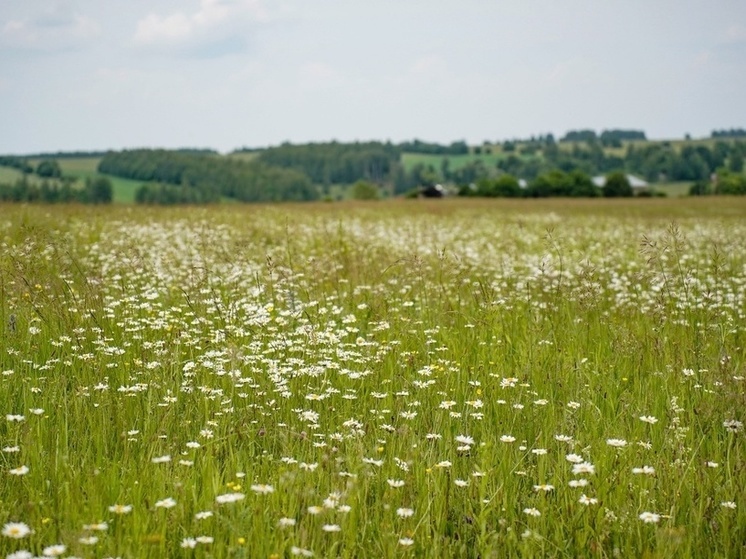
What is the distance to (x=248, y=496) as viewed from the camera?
3436 mm

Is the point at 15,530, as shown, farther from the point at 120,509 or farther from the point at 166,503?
the point at 166,503

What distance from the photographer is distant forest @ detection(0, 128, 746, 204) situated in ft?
335

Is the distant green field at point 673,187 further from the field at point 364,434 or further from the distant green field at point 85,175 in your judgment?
the field at point 364,434

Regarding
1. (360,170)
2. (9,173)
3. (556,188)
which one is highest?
(360,170)

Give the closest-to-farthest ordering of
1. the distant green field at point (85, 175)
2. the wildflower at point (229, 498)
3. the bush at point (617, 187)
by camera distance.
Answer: the wildflower at point (229, 498) → the distant green field at point (85, 175) → the bush at point (617, 187)

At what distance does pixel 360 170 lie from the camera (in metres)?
178

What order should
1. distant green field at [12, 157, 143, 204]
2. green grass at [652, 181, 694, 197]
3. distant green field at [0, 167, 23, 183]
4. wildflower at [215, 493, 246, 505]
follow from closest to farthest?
wildflower at [215, 493, 246, 505]
distant green field at [0, 167, 23, 183]
distant green field at [12, 157, 143, 204]
green grass at [652, 181, 694, 197]

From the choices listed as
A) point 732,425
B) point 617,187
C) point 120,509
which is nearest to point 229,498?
point 120,509

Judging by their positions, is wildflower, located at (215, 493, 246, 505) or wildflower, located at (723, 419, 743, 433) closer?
wildflower, located at (215, 493, 246, 505)

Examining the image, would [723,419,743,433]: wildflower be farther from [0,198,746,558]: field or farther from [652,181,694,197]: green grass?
[652,181,694,197]: green grass

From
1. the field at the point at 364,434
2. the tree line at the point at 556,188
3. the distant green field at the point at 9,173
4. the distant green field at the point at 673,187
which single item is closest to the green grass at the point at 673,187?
the distant green field at the point at 673,187

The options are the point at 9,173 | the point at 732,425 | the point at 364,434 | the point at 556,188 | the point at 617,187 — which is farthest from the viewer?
the point at 556,188

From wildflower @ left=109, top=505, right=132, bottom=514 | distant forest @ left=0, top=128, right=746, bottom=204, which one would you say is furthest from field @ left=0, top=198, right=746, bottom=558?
distant forest @ left=0, top=128, right=746, bottom=204

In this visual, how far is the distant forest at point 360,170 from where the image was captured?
10224cm
